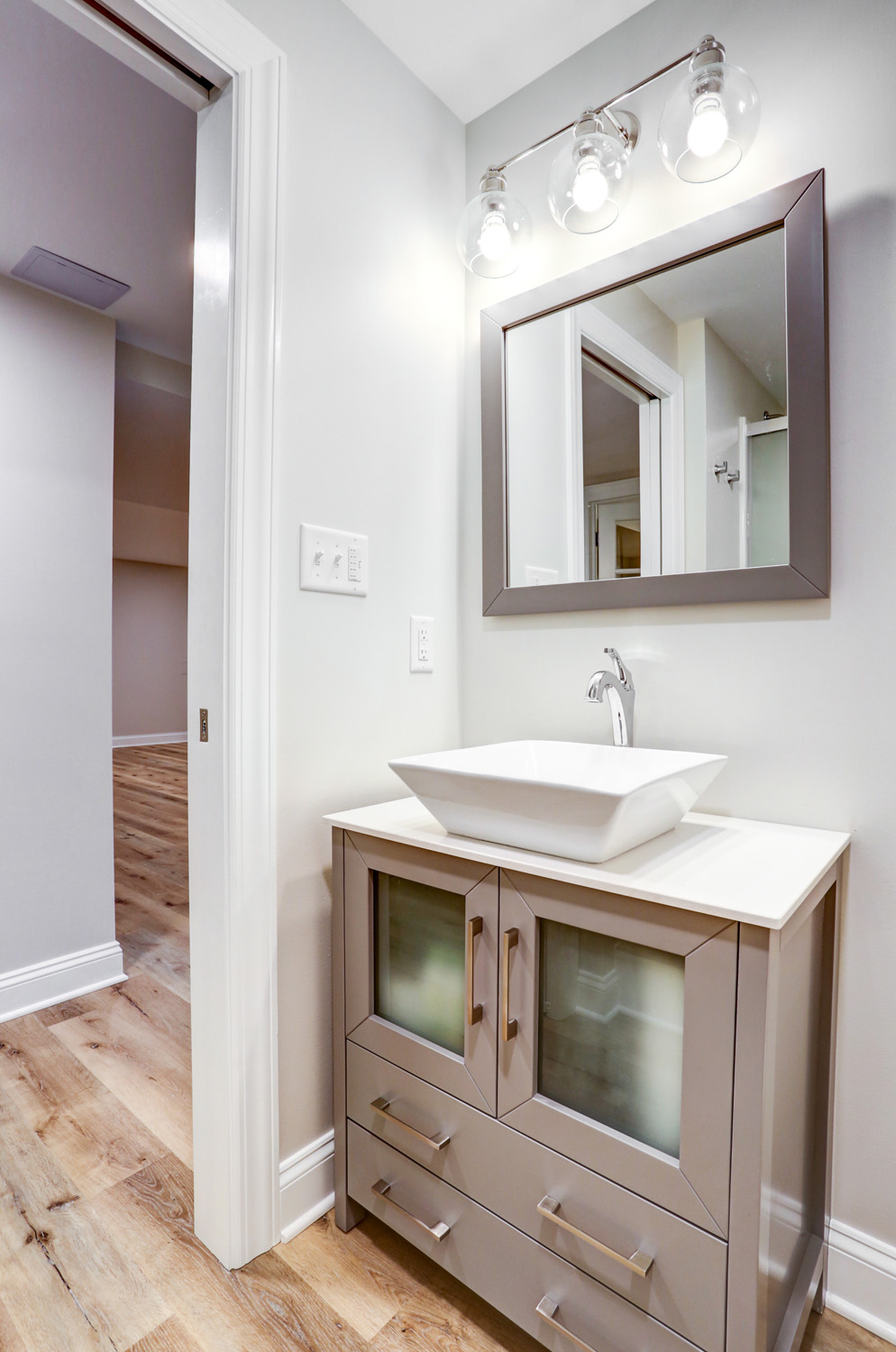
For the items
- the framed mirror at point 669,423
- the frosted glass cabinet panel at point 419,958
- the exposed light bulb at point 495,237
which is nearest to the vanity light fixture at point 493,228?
the exposed light bulb at point 495,237

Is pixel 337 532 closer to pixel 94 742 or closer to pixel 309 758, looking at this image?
pixel 309 758

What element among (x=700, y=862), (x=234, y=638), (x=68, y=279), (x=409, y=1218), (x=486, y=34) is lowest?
(x=409, y=1218)

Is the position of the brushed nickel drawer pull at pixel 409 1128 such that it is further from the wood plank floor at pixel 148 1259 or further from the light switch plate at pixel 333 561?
the light switch plate at pixel 333 561

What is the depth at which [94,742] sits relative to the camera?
2279mm

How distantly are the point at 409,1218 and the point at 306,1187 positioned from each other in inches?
10.8

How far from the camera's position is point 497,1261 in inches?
40.3

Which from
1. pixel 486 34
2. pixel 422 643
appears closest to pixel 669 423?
pixel 422 643

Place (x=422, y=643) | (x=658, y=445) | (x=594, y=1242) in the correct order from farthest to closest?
(x=422, y=643) < (x=658, y=445) < (x=594, y=1242)

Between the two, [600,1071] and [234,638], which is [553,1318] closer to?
[600,1071]

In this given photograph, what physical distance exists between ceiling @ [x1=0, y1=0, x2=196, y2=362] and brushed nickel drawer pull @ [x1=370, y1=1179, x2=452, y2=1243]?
2246mm

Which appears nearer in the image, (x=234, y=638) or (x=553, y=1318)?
(x=553, y=1318)

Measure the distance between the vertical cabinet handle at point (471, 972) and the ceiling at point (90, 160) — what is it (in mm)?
1844

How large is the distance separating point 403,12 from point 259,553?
117cm

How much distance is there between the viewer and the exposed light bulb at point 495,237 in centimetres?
146
